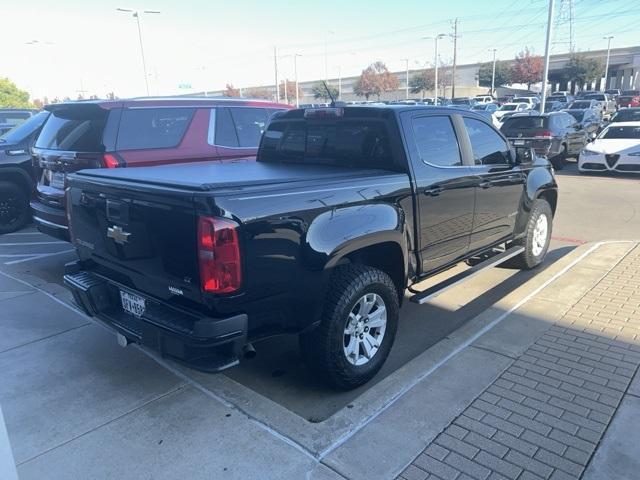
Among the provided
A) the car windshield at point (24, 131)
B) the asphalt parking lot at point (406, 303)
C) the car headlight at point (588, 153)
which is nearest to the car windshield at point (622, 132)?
the car headlight at point (588, 153)

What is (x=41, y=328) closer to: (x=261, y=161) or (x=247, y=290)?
(x=261, y=161)

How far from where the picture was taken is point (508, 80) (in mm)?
76062

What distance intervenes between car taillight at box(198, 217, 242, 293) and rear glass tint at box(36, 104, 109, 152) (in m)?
3.43

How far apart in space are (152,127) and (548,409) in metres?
4.98

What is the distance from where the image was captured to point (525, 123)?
48.1ft

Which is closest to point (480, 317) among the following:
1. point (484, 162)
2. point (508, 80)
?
point (484, 162)

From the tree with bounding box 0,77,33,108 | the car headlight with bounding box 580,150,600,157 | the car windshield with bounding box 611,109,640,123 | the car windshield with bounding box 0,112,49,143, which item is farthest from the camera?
the tree with bounding box 0,77,33,108

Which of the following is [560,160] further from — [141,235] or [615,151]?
[141,235]

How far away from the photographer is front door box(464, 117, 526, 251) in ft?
15.8

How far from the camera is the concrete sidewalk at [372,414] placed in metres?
2.76

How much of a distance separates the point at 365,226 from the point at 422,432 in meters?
1.32

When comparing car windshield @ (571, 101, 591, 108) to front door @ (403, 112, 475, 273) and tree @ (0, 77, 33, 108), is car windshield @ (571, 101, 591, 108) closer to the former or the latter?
front door @ (403, 112, 475, 273)

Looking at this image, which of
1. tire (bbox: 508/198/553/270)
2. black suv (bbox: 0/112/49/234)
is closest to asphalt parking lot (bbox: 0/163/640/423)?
tire (bbox: 508/198/553/270)

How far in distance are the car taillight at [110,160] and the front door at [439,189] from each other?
10.5 feet
